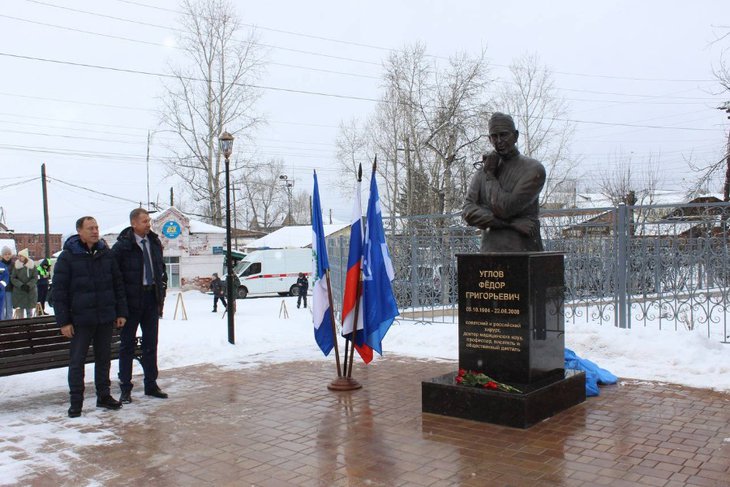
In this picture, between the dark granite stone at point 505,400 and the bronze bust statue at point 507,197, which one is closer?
the dark granite stone at point 505,400

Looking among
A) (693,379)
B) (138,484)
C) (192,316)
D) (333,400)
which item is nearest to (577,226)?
(693,379)

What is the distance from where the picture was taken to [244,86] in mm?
30859

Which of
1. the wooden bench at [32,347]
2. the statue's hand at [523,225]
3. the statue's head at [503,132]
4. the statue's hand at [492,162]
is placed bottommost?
the wooden bench at [32,347]

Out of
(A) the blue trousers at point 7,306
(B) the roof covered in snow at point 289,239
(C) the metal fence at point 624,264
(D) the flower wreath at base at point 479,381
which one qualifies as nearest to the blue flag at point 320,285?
(D) the flower wreath at base at point 479,381

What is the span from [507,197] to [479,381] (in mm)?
1681

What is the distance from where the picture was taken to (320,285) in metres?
7.21

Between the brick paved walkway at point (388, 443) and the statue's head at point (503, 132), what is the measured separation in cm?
251

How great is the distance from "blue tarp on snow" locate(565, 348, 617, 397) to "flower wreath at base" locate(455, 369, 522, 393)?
1355mm

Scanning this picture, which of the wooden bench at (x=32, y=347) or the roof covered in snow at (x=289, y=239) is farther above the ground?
the roof covered in snow at (x=289, y=239)

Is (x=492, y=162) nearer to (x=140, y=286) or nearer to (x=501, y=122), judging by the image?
(x=501, y=122)

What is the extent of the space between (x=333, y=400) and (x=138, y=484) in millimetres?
2593

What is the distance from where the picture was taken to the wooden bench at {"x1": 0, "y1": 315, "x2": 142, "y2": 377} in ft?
20.8

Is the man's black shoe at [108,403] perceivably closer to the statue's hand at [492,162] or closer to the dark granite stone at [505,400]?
the dark granite stone at [505,400]

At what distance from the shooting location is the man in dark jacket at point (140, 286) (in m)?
6.41
